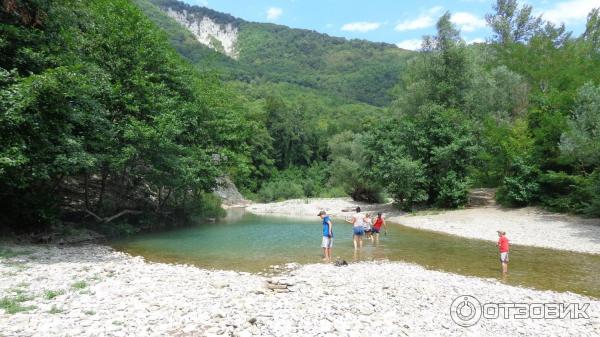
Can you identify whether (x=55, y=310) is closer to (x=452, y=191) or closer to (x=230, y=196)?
(x=452, y=191)

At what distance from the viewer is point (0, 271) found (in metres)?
11.0

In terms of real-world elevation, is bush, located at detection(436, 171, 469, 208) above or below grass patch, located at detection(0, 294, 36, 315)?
above

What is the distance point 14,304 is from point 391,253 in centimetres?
1400

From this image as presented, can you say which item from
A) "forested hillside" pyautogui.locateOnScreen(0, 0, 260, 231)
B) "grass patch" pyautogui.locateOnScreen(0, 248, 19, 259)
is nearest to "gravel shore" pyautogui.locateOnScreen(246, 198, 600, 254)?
"forested hillside" pyautogui.locateOnScreen(0, 0, 260, 231)

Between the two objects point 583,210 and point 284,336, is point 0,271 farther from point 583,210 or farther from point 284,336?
point 583,210

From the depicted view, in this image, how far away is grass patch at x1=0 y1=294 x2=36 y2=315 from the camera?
801cm

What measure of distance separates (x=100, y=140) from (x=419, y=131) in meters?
26.2

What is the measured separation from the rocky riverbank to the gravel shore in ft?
32.3

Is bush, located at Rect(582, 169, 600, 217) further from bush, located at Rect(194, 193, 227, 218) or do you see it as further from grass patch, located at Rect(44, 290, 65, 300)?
bush, located at Rect(194, 193, 227, 218)

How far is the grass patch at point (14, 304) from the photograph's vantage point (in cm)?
801

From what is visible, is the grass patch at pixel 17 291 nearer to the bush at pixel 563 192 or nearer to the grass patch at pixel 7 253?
the grass patch at pixel 7 253

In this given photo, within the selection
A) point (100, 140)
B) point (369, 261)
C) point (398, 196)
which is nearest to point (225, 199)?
point (398, 196)

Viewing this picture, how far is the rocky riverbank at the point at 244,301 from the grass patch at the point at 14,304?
0.07 feet

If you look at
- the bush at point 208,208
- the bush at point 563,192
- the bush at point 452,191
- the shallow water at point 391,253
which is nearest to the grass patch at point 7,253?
the shallow water at point 391,253
